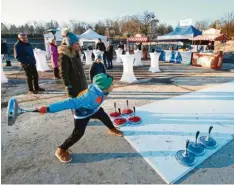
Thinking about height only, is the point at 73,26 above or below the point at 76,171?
above

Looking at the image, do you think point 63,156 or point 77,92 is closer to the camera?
point 63,156

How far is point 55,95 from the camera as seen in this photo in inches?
223

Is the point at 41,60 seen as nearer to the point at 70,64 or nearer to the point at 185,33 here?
the point at 70,64

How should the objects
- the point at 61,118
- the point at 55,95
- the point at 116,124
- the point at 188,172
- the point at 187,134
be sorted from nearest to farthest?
the point at 188,172, the point at 187,134, the point at 116,124, the point at 61,118, the point at 55,95

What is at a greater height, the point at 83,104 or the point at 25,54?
the point at 25,54

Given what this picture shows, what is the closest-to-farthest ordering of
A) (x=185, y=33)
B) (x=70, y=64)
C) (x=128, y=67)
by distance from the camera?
(x=70, y=64) → (x=128, y=67) → (x=185, y=33)

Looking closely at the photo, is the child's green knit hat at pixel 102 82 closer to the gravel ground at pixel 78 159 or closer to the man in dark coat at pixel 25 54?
the gravel ground at pixel 78 159

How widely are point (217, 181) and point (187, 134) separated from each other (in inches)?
42.1

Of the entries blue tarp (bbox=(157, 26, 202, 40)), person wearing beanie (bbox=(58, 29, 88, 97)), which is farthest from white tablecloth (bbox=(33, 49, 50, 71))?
blue tarp (bbox=(157, 26, 202, 40))

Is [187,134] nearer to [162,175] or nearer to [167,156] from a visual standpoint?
[167,156]

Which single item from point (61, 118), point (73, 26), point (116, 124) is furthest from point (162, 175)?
point (73, 26)

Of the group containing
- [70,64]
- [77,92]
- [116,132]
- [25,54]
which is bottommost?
[116,132]

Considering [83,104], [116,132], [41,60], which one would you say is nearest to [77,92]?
[116,132]

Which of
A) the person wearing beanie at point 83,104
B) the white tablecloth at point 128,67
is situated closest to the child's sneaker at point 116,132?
the person wearing beanie at point 83,104
